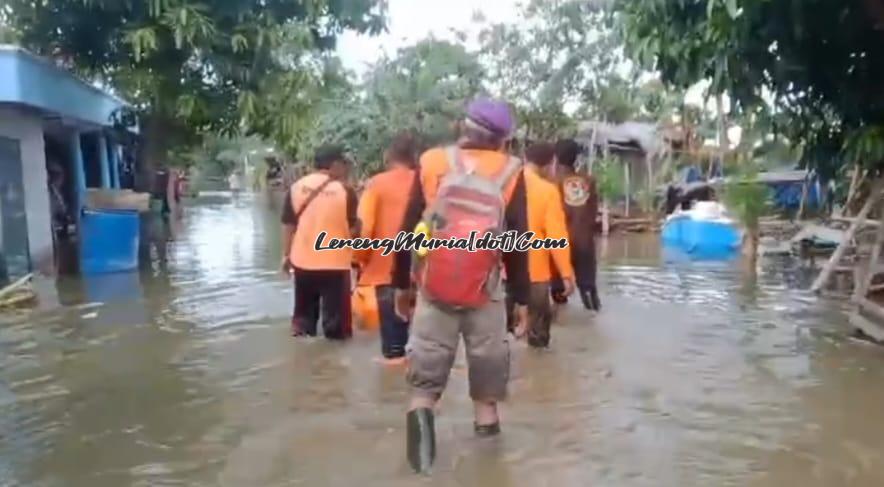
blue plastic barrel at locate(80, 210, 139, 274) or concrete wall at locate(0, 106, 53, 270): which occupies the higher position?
concrete wall at locate(0, 106, 53, 270)

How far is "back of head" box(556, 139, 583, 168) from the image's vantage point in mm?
8445

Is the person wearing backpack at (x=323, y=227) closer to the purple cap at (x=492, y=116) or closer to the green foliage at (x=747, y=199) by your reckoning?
the purple cap at (x=492, y=116)

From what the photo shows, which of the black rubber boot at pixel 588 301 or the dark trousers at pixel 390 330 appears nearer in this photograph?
the dark trousers at pixel 390 330

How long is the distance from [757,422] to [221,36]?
962 centimetres

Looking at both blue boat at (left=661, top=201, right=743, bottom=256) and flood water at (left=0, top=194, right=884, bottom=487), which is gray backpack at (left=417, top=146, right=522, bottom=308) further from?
blue boat at (left=661, top=201, right=743, bottom=256)

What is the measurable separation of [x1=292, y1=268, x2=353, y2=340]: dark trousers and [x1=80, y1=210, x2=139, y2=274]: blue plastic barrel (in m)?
5.66

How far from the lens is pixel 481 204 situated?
14.7 ft

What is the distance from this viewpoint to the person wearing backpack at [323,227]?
24.3 ft

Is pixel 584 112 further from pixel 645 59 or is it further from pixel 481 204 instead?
pixel 481 204

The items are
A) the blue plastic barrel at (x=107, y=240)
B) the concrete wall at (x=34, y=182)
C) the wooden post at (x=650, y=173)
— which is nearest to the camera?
the concrete wall at (x=34, y=182)

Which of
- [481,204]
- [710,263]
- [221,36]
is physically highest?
[221,36]

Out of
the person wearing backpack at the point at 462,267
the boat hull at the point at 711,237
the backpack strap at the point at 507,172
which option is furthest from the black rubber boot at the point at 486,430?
the boat hull at the point at 711,237

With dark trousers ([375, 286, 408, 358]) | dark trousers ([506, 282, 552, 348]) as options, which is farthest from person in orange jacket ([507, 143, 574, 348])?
dark trousers ([375, 286, 408, 358])

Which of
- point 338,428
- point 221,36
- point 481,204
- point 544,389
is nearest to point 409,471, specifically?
point 338,428
